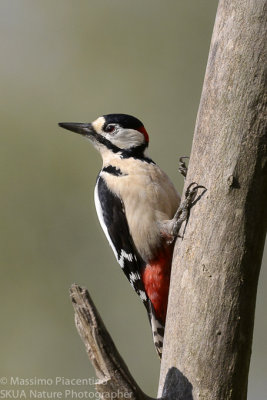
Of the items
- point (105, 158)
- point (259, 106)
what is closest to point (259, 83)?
point (259, 106)

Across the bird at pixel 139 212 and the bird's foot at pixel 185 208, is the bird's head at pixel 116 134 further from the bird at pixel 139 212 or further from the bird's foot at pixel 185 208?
the bird's foot at pixel 185 208

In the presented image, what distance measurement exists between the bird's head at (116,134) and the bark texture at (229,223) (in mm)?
1352

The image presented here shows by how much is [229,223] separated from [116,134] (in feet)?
5.25

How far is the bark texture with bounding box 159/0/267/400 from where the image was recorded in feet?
9.23

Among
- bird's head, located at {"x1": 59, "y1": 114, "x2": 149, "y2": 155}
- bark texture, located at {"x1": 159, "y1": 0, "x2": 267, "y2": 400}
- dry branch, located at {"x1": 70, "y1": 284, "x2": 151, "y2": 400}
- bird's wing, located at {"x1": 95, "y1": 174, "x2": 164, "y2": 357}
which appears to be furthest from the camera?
bird's head, located at {"x1": 59, "y1": 114, "x2": 149, "y2": 155}

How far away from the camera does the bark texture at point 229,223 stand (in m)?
2.81

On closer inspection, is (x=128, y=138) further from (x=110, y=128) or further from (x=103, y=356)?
(x=103, y=356)

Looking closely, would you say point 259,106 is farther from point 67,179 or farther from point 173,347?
point 67,179

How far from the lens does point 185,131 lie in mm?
6867

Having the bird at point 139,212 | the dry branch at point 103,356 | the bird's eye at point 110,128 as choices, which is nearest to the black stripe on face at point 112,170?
the bird at point 139,212

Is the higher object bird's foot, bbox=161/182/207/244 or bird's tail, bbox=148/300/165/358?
bird's foot, bbox=161/182/207/244

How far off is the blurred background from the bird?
7.41 ft

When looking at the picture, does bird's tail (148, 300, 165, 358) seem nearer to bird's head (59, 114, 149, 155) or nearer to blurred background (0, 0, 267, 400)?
bird's head (59, 114, 149, 155)

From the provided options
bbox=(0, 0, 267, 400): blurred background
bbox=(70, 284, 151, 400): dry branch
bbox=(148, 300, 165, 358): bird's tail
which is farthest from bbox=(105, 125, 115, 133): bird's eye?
bbox=(0, 0, 267, 400): blurred background
